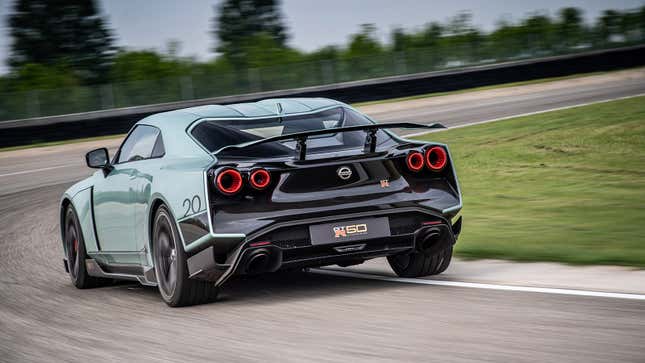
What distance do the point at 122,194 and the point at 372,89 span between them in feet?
84.3

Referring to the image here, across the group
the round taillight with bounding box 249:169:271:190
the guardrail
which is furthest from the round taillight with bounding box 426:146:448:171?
the guardrail

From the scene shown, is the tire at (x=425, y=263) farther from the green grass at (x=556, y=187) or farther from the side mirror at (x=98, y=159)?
the side mirror at (x=98, y=159)

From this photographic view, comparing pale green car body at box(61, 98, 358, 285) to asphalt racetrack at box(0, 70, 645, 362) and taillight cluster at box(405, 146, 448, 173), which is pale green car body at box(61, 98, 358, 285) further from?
taillight cluster at box(405, 146, 448, 173)

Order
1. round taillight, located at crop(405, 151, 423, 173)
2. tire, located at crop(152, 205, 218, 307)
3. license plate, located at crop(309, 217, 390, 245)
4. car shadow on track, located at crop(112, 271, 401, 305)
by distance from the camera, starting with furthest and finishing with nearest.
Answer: car shadow on track, located at crop(112, 271, 401, 305) < round taillight, located at crop(405, 151, 423, 173) < tire, located at crop(152, 205, 218, 307) < license plate, located at crop(309, 217, 390, 245)

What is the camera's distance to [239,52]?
4176 inches

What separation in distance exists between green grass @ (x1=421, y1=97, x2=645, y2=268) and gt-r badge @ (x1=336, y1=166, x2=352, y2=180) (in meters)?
2.18

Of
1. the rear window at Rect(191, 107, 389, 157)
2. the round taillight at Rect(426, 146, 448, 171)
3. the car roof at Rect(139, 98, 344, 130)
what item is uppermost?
the car roof at Rect(139, 98, 344, 130)

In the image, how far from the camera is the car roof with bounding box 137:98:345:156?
7.21m

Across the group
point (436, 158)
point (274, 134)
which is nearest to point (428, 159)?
point (436, 158)

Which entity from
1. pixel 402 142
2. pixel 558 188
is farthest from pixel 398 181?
pixel 558 188

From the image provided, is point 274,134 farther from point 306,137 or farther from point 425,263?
point 425,263

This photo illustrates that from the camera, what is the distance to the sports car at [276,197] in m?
6.55

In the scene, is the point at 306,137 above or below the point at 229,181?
above

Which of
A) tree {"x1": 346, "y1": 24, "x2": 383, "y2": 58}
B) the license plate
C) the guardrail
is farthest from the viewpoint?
tree {"x1": 346, "y1": 24, "x2": 383, "y2": 58}
